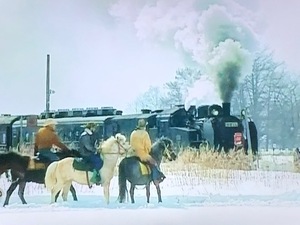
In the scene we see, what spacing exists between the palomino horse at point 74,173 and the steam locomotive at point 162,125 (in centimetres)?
9

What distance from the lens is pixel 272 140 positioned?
3.26 meters

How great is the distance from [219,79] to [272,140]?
17.5 inches

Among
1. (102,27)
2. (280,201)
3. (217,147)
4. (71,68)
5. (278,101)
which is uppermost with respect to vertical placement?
(102,27)

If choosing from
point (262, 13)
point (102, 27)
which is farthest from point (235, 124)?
point (102, 27)

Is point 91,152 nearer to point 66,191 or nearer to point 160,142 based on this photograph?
point 66,191

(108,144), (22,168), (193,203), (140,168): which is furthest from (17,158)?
(193,203)

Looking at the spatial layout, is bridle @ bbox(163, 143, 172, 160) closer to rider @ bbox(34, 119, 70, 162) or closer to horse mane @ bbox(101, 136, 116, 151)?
horse mane @ bbox(101, 136, 116, 151)

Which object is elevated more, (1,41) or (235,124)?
(1,41)

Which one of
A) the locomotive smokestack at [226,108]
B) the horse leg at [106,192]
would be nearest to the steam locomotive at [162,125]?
the locomotive smokestack at [226,108]

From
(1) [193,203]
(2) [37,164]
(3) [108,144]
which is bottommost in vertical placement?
(1) [193,203]

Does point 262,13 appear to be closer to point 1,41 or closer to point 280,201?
point 280,201

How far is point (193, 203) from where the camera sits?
3.25m

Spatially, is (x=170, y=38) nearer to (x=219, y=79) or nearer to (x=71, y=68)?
(x=219, y=79)

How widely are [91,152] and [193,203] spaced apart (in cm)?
62
